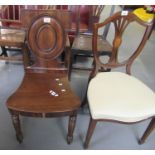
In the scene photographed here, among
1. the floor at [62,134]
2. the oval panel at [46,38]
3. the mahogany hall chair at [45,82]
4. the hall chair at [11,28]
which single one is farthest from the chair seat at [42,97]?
the hall chair at [11,28]

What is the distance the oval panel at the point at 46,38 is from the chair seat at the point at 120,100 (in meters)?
0.42

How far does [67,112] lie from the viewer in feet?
3.80

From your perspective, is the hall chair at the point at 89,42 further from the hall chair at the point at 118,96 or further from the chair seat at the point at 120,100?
the chair seat at the point at 120,100

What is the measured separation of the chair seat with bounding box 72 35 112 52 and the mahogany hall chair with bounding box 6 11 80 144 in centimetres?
39

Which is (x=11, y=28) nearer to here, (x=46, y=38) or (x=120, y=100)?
(x=46, y=38)

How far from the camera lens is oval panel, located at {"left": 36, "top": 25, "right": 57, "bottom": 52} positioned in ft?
4.33

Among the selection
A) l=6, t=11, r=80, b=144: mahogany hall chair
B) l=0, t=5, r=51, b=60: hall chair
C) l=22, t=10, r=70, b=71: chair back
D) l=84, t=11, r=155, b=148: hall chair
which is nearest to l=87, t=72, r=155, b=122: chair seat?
l=84, t=11, r=155, b=148: hall chair

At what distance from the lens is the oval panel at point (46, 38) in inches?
51.9

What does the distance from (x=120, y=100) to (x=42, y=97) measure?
0.52 m

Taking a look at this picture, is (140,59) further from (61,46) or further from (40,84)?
(40,84)

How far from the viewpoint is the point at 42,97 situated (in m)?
1.21

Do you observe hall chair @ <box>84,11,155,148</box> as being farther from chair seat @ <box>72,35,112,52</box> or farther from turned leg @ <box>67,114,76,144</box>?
chair seat @ <box>72,35,112,52</box>

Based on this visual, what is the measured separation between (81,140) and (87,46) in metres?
0.91
